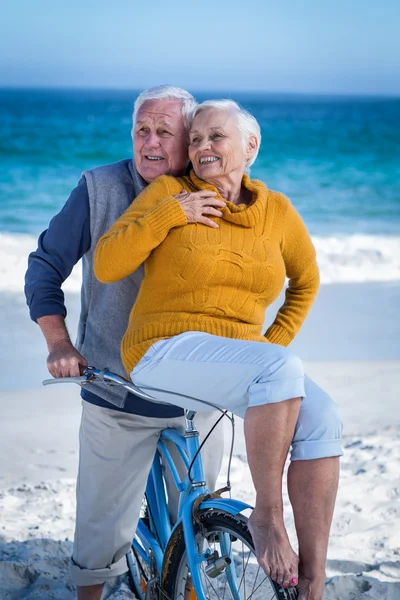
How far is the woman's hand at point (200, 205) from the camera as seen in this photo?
2084mm

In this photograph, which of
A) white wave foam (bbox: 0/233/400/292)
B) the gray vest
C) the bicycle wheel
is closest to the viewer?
the bicycle wheel

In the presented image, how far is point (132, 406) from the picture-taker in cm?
241

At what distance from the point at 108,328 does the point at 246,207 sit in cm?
56

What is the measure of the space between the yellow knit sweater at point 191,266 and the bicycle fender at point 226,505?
1.25ft

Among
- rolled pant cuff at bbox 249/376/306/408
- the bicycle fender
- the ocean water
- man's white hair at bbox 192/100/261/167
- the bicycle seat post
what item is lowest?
the bicycle fender

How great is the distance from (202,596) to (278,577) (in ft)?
1.22

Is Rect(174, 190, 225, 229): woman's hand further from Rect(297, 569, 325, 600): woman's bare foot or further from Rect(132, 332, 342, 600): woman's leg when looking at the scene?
Rect(297, 569, 325, 600): woman's bare foot

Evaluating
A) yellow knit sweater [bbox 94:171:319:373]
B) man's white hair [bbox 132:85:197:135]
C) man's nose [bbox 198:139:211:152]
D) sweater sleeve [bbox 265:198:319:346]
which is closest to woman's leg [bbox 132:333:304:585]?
yellow knit sweater [bbox 94:171:319:373]

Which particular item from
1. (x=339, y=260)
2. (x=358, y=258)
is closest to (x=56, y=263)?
(x=339, y=260)

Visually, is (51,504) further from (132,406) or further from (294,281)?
(294,281)

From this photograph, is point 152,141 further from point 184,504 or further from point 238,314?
point 184,504

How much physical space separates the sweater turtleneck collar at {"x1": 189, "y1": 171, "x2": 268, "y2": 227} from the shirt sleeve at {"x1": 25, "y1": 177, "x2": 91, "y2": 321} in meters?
0.33

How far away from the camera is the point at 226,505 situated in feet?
6.56

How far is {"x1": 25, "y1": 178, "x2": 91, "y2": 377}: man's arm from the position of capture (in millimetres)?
2311
